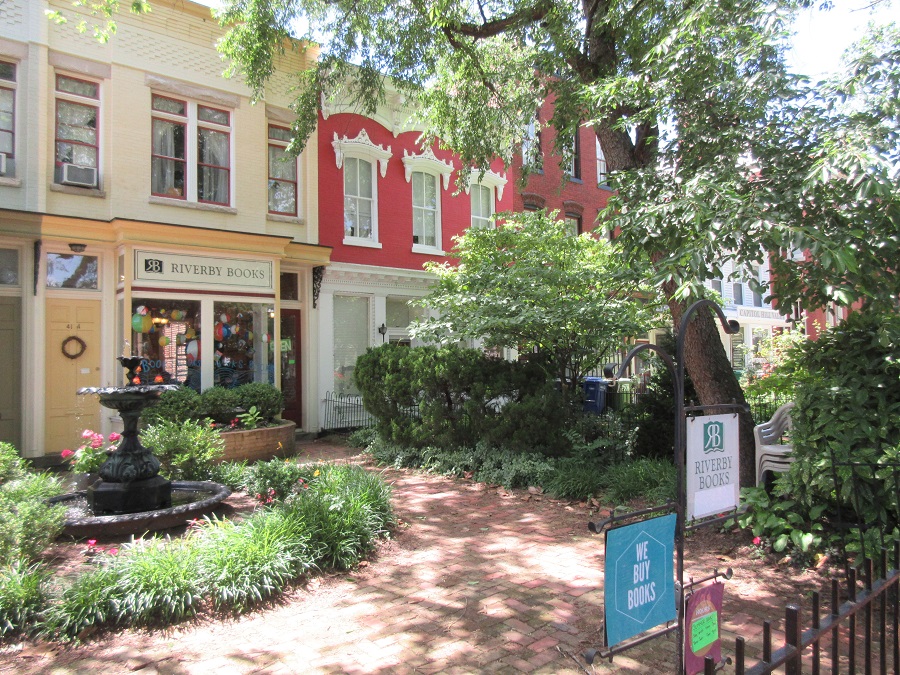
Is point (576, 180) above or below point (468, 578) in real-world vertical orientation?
above

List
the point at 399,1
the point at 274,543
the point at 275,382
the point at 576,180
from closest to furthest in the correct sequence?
the point at 274,543 < the point at 399,1 < the point at 275,382 < the point at 576,180

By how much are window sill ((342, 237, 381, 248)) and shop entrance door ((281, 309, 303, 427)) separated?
196 cm

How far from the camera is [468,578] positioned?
17.0ft

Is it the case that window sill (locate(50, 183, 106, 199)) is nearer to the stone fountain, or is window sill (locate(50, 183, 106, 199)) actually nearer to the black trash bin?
the stone fountain

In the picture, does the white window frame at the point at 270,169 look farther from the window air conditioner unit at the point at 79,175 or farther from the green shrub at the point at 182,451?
the green shrub at the point at 182,451

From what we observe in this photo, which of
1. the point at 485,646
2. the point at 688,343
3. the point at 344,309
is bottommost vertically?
the point at 485,646

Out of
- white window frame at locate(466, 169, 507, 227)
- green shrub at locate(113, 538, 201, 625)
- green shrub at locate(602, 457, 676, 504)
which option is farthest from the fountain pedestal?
white window frame at locate(466, 169, 507, 227)

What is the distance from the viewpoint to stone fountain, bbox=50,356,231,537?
19.9ft

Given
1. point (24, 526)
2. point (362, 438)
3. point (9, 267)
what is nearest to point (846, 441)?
point (24, 526)

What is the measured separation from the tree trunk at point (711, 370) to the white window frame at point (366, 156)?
905cm

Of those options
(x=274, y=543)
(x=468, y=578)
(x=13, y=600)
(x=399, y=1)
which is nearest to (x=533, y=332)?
(x=468, y=578)

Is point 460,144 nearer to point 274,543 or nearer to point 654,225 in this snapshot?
point 654,225

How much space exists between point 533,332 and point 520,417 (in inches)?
51.0

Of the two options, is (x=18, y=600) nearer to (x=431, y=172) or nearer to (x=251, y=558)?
(x=251, y=558)
